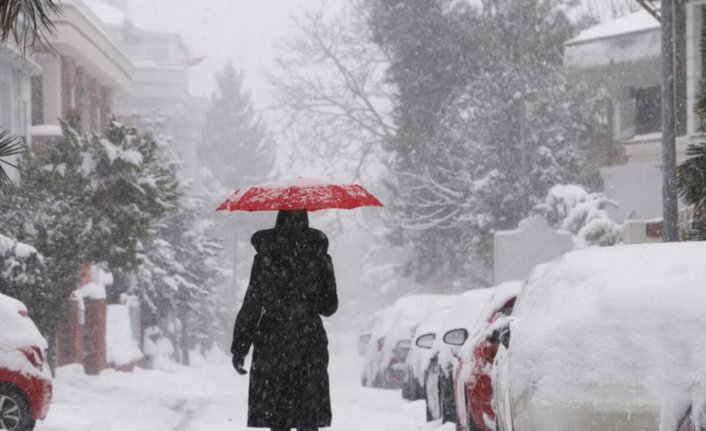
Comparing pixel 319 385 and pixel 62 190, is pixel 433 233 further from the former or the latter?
pixel 319 385

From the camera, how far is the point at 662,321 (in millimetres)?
6184

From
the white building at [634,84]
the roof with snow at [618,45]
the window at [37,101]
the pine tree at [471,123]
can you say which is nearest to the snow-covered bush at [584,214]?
the white building at [634,84]

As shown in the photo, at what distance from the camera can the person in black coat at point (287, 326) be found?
336 inches

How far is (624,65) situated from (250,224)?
62994 millimetres

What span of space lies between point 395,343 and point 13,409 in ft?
36.3

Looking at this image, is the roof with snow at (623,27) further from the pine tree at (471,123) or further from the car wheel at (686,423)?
the car wheel at (686,423)

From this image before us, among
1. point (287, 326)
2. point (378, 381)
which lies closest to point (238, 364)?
point (287, 326)

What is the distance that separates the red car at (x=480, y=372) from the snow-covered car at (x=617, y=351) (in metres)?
2.95

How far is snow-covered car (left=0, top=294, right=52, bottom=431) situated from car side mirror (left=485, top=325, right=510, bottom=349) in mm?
6200

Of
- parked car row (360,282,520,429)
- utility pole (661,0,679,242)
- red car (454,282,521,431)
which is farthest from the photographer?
utility pole (661,0,679,242)

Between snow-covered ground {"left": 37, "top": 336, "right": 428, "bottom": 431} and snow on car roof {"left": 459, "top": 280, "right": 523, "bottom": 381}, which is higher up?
snow on car roof {"left": 459, "top": 280, "right": 523, "bottom": 381}

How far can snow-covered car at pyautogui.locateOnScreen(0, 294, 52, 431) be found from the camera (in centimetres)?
1294

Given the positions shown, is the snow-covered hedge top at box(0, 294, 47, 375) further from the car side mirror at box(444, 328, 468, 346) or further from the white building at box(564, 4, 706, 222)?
the white building at box(564, 4, 706, 222)

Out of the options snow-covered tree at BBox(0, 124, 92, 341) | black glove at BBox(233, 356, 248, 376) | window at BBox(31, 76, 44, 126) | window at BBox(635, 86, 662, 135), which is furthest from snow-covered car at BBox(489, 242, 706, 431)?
window at BBox(31, 76, 44, 126)
